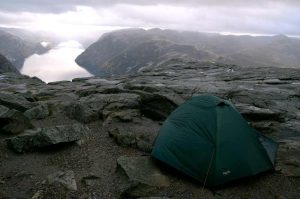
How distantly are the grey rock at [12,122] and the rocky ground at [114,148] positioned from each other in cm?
5

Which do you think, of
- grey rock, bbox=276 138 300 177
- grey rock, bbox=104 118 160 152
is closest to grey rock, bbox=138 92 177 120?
grey rock, bbox=104 118 160 152

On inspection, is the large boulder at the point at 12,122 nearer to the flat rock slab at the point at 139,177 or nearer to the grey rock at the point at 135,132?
the grey rock at the point at 135,132

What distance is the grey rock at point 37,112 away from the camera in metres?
20.4

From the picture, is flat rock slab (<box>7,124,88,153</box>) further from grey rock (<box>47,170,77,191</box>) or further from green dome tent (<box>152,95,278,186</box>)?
green dome tent (<box>152,95,278,186</box>)

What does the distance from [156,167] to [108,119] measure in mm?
6941

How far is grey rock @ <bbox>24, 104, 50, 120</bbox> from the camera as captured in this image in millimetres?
20422

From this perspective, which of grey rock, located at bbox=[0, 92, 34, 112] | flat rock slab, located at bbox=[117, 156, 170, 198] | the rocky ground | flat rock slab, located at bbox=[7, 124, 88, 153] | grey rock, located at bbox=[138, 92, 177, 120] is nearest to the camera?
flat rock slab, located at bbox=[117, 156, 170, 198]

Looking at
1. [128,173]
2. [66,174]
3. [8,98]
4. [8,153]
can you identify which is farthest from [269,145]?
[8,98]

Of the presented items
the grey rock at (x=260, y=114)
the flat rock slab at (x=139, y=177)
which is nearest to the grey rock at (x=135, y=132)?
the flat rock slab at (x=139, y=177)

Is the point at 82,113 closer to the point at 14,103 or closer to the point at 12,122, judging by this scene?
the point at 14,103

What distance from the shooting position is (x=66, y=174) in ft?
43.5

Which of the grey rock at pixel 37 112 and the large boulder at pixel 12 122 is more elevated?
the large boulder at pixel 12 122

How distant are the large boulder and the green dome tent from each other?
7.09 metres

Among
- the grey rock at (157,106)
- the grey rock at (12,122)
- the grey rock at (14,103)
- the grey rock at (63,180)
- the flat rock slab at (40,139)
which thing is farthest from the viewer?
the grey rock at (157,106)
